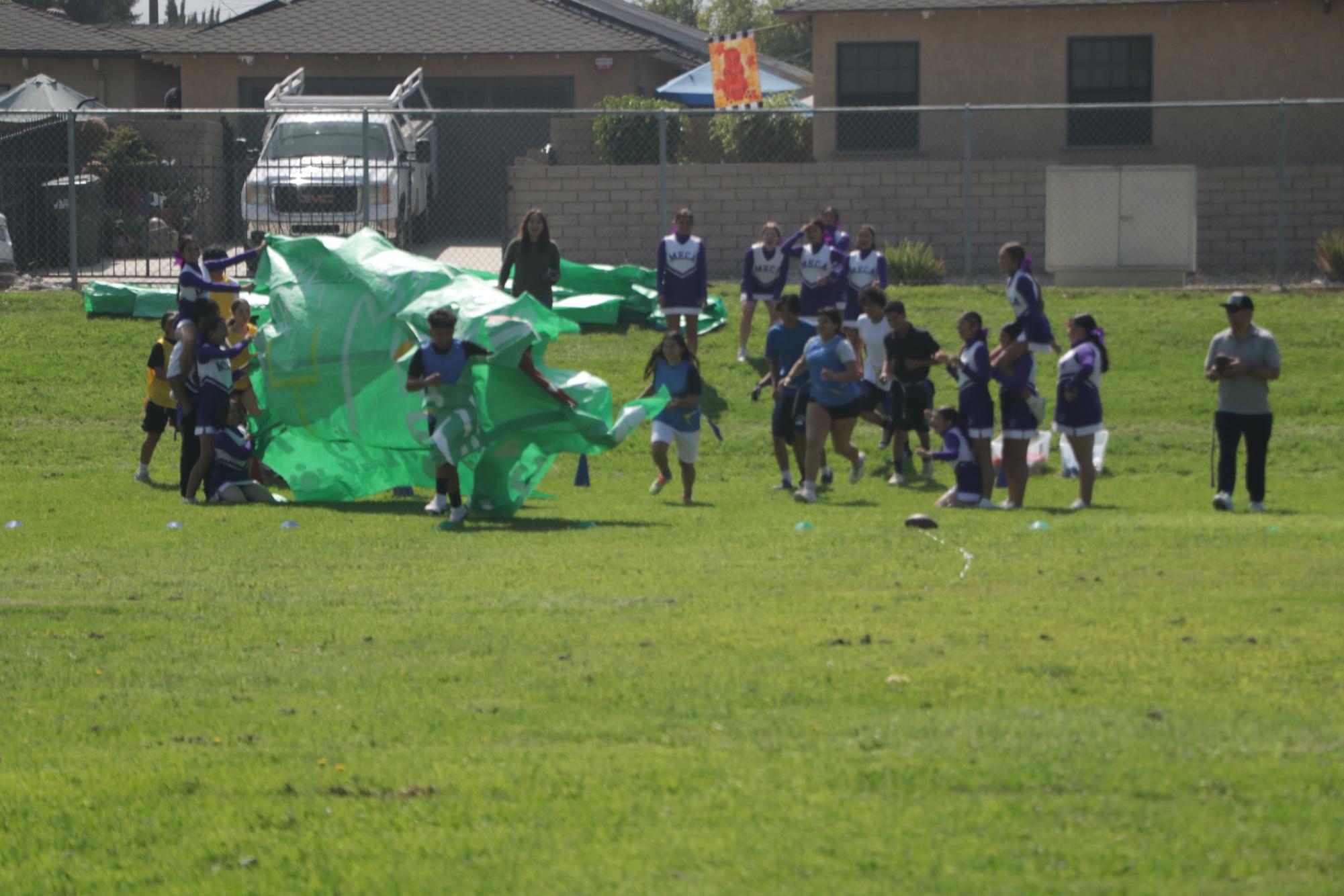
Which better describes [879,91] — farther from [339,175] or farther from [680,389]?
[680,389]

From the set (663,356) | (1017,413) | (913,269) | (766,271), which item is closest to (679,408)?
(663,356)

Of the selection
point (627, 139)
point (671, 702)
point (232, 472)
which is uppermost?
point (627, 139)

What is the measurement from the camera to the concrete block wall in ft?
80.0

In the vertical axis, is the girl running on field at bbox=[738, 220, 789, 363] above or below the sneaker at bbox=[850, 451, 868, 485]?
above

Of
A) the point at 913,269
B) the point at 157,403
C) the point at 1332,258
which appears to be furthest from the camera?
the point at 913,269

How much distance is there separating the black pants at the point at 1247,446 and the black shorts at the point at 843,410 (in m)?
2.78

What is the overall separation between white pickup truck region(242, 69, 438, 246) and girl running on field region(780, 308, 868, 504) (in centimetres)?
851

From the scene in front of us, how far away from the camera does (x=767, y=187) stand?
2505cm

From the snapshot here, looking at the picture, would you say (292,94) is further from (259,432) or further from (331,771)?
(331,771)

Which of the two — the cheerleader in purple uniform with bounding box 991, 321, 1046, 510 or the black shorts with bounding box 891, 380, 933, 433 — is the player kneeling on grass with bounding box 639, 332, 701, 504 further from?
the cheerleader in purple uniform with bounding box 991, 321, 1046, 510

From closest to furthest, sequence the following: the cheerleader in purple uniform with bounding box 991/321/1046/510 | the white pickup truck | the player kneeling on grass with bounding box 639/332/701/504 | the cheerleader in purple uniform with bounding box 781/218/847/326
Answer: the cheerleader in purple uniform with bounding box 991/321/1046/510 < the player kneeling on grass with bounding box 639/332/701/504 < the cheerleader in purple uniform with bounding box 781/218/847/326 < the white pickup truck

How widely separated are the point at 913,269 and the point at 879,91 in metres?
6.12

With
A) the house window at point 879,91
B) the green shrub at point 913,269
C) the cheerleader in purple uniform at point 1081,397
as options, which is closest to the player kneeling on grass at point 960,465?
the cheerleader in purple uniform at point 1081,397

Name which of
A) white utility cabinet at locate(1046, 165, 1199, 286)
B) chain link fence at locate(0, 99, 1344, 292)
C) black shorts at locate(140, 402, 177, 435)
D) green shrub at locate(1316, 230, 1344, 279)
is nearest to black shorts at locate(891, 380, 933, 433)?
black shorts at locate(140, 402, 177, 435)
